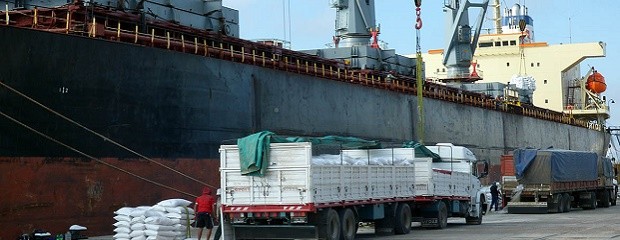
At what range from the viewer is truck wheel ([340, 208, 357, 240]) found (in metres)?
19.2

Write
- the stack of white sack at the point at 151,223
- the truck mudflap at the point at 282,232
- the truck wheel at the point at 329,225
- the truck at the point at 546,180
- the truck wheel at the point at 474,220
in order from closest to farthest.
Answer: the truck mudflap at the point at 282,232
the truck wheel at the point at 329,225
the stack of white sack at the point at 151,223
the truck wheel at the point at 474,220
the truck at the point at 546,180

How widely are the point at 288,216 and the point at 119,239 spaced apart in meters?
3.58

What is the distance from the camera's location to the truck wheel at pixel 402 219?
22219mm

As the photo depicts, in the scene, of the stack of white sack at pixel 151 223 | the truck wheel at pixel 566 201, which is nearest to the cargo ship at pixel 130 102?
the stack of white sack at pixel 151 223

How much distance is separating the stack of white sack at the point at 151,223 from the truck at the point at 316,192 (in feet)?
4.05

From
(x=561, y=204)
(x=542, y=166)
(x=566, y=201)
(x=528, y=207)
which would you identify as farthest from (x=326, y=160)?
(x=566, y=201)

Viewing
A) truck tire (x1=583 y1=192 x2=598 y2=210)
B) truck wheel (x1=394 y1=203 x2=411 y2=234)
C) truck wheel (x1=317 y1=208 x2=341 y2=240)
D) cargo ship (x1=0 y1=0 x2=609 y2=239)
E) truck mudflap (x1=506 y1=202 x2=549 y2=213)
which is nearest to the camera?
truck wheel (x1=317 y1=208 x2=341 y2=240)

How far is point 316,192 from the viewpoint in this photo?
1812 cm

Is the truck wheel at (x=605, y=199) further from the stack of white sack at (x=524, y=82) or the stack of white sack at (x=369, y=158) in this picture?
the stack of white sack at (x=524, y=82)

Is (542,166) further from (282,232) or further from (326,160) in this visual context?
(282,232)

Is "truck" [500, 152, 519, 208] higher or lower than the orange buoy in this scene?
lower

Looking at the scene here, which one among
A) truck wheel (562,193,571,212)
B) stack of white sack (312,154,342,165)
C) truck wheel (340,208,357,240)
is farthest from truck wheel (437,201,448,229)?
truck wheel (562,193,571,212)

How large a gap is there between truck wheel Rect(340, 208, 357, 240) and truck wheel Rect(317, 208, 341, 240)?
0.29 metres

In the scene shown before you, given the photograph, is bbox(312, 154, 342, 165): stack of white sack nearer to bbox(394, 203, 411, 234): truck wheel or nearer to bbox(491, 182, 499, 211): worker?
bbox(394, 203, 411, 234): truck wheel
